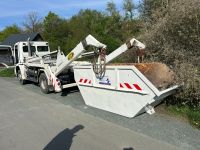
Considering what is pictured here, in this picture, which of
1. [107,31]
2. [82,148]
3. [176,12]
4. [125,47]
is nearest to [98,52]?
[125,47]

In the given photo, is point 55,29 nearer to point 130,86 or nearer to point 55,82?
point 55,82

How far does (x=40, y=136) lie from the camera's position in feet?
22.6

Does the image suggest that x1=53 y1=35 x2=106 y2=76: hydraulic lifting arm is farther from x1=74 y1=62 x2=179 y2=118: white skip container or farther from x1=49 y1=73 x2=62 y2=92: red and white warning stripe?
x1=74 y1=62 x2=179 y2=118: white skip container

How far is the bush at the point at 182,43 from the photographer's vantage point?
7.88m

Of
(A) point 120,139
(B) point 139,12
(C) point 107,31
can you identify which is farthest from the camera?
(C) point 107,31

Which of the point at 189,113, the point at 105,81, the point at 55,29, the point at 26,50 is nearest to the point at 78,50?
the point at 105,81

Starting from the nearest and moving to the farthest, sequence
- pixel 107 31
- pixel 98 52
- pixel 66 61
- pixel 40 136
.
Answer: pixel 40 136 < pixel 98 52 < pixel 66 61 < pixel 107 31

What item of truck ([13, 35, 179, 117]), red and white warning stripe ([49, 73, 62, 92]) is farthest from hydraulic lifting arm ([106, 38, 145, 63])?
red and white warning stripe ([49, 73, 62, 92])

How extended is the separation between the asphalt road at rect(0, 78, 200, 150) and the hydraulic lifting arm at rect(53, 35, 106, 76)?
1.70 metres

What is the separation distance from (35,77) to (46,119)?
589 centimetres

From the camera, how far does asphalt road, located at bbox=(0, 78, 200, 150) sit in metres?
6.23

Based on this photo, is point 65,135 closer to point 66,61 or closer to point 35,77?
point 66,61

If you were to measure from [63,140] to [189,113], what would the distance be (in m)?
3.33

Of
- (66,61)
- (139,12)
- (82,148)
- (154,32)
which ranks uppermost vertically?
(139,12)
